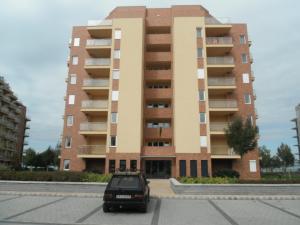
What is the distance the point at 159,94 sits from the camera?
34031 millimetres

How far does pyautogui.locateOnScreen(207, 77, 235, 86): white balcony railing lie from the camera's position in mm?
32500

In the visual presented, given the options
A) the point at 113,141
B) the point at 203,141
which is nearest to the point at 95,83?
the point at 113,141

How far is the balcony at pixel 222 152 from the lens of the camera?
30273 millimetres

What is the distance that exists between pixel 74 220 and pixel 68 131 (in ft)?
83.0

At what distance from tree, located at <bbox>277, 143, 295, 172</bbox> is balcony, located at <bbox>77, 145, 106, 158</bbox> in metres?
46.1

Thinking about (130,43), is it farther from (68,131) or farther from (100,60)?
(68,131)

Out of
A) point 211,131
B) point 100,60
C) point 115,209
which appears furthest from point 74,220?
point 100,60

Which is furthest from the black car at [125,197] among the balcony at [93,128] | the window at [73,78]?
the window at [73,78]

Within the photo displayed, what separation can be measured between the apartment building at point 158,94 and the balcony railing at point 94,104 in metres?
0.13

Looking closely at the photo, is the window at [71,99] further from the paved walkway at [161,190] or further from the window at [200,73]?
the paved walkway at [161,190]

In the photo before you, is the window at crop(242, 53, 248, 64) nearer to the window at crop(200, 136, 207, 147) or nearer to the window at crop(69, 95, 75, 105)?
the window at crop(200, 136, 207, 147)

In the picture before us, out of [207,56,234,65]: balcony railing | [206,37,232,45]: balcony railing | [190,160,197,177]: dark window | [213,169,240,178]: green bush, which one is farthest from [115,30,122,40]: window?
[213,169,240,178]: green bush

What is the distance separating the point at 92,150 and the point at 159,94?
1145 centimetres

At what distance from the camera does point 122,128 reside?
103ft
